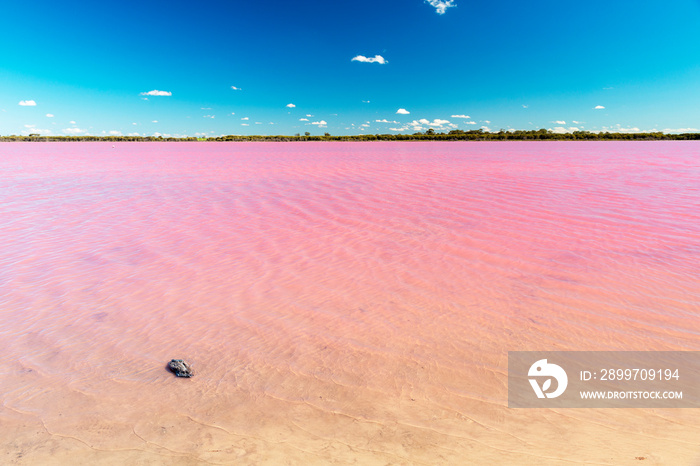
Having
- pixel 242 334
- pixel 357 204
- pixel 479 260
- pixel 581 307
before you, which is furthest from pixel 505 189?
pixel 242 334

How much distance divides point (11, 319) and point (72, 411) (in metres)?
1.88

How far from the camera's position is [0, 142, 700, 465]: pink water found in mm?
2207

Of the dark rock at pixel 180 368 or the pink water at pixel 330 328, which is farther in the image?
the dark rock at pixel 180 368

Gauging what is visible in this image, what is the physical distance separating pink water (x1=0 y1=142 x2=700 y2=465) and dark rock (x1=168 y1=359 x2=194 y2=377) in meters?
0.08

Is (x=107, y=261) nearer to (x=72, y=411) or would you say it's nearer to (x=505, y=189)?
(x=72, y=411)

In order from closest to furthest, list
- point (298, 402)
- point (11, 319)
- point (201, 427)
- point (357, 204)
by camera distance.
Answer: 1. point (201, 427)
2. point (298, 402)
3. point (11, 319)
4. point (357, 204)

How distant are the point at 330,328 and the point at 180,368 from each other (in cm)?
128

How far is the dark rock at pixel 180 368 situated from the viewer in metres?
2.79

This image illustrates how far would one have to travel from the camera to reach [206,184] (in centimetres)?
1170

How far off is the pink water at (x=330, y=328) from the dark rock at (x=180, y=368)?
8cm

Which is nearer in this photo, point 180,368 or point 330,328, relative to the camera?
point 180,368

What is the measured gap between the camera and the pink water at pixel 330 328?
221 cm

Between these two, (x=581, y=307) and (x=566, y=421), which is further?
(x=581, y=307)

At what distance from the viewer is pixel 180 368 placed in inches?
110
